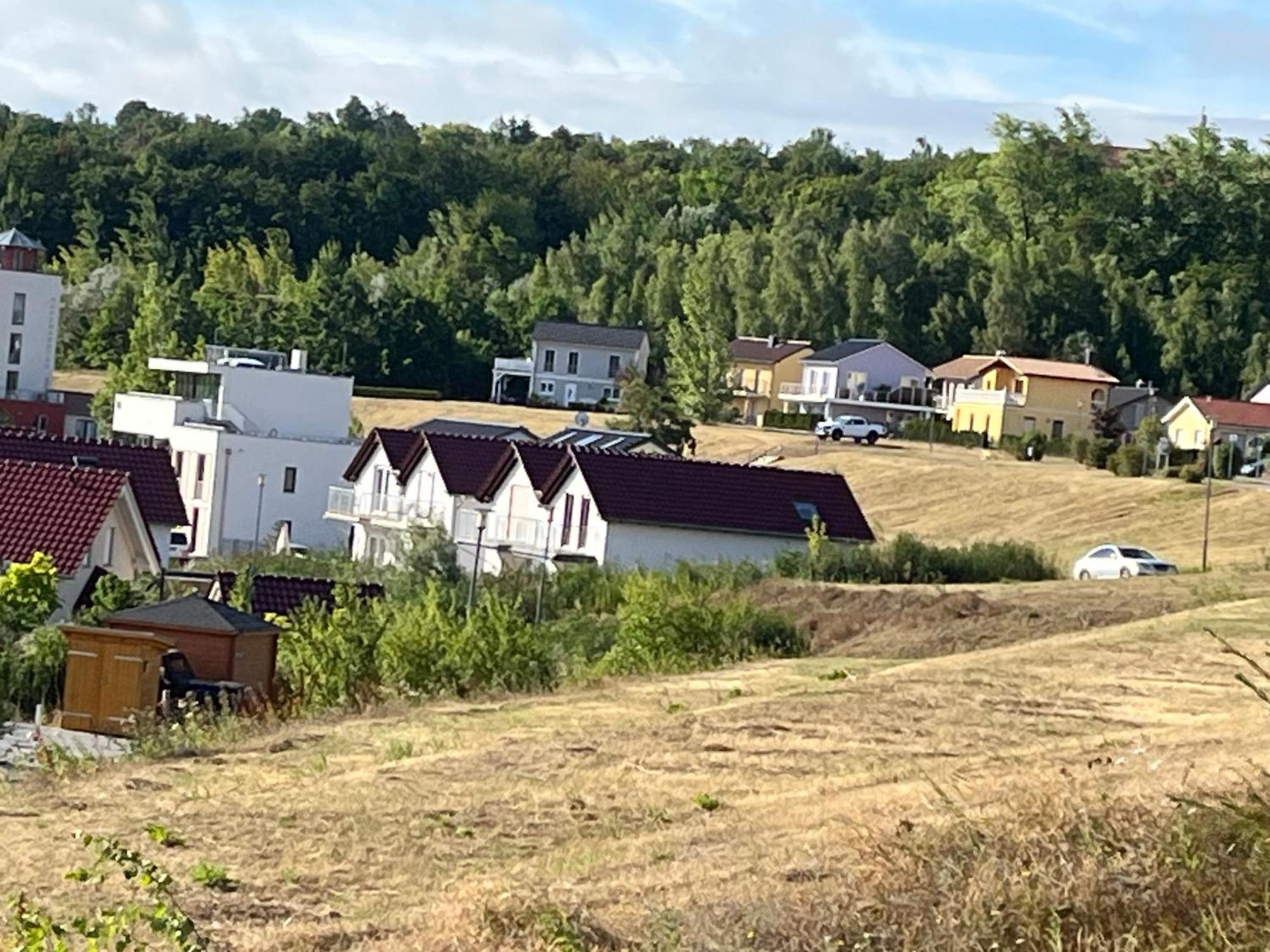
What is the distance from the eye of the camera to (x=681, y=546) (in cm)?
4950

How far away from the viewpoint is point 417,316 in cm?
10156

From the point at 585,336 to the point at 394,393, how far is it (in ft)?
35.0

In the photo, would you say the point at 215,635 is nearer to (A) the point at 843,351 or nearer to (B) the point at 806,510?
(B) the point at 806,510

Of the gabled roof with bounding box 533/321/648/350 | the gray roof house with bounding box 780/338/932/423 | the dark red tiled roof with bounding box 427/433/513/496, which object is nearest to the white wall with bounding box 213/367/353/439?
the dark red tiled roof with bounding box 427/433/513/496

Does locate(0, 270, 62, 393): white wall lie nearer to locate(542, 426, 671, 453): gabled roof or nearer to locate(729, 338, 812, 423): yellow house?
locate(729, 338, 812, 423): yellow house

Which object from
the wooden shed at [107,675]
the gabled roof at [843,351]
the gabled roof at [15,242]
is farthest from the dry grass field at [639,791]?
the gabled roof at [843,351]

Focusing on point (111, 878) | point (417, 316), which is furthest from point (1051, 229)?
point (111, 878)

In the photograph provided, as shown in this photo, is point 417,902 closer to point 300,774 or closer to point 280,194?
point 300,774

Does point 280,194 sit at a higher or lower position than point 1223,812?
higher

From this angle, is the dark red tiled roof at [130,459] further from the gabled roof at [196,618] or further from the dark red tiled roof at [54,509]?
the gabled roof at [196,618]

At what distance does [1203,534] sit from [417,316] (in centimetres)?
4881

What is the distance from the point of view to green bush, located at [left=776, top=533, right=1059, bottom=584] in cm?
4428

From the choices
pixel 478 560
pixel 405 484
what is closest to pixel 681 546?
pixel 478 560

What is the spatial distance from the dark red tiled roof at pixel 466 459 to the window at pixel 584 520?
4.21 meters
